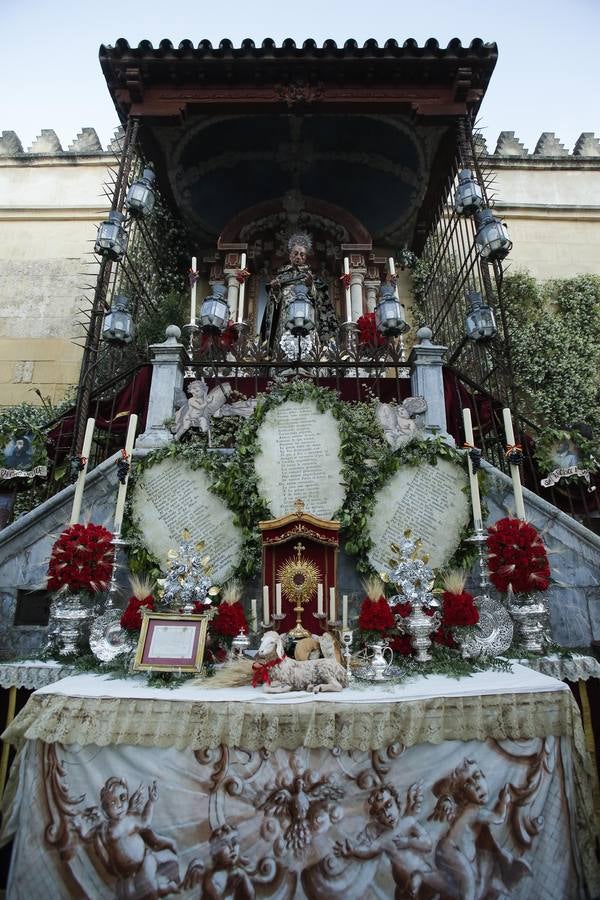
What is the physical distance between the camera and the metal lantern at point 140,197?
818 cm

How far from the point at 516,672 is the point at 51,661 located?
12.0ft

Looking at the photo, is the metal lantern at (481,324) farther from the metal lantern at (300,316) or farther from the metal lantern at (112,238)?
the metal lantern at (112,238)

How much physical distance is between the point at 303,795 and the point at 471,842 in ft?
3.25

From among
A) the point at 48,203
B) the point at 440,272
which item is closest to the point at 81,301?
the point at 48,203

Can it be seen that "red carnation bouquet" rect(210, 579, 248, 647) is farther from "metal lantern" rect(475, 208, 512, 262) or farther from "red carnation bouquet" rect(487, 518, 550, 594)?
"metal lantern" rect(475, 208, 512, 262)

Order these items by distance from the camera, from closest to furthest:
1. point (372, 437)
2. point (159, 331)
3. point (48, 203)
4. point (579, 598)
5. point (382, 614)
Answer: point (382, 614)
point (579, 598)
point (372, 437)
point (159, 331)
point (48, 203)

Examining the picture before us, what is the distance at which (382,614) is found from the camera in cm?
406

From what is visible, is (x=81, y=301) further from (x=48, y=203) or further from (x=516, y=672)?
(x=516, y=672)

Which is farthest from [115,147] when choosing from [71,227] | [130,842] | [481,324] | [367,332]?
[130,842]

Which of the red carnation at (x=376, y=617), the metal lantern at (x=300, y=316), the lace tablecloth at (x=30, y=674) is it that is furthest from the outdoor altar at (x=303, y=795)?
the metal lantern at (x=300, y=316)

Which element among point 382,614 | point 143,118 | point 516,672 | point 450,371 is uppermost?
point 143,118

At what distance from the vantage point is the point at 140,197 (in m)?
8.20

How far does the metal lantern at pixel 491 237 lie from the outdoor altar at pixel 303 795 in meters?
6.19

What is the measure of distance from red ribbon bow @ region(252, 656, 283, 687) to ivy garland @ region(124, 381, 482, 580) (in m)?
1.31
